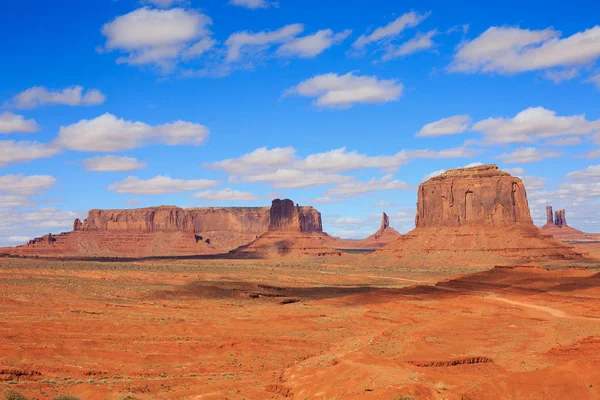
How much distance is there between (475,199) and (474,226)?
199 inches

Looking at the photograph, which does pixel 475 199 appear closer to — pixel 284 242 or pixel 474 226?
pixel 474 226

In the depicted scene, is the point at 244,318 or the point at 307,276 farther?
the point at 307,276

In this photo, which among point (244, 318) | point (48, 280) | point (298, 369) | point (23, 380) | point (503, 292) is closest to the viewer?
point (23, 380)

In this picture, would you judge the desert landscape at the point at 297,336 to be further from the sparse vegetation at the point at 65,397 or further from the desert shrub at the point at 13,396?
the desert shrub at the point at 13,396

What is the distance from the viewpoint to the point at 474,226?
389 feet

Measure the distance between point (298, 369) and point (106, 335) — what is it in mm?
11084

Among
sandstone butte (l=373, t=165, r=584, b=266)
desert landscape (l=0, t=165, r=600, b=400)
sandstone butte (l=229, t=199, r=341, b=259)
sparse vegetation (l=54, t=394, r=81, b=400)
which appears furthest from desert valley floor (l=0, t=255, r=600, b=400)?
sandstone butte (l=229, t=199, r=341, b=259)

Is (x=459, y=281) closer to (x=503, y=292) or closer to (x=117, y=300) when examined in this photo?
(x=503, y=292)

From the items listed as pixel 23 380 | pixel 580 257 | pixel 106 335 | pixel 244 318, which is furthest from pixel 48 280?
pixel 580 257

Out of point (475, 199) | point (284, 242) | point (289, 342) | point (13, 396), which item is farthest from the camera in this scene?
point (284, 242)

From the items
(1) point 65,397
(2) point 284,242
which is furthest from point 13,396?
(2) point 284,242

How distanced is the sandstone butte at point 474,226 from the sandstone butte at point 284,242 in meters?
32.2

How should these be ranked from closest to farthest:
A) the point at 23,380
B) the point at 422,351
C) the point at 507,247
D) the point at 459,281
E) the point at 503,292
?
the point at 23,380, the point at 422,351, the point at 503,292, the point at 459,281, the point at 507,247

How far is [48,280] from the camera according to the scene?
186 feet
